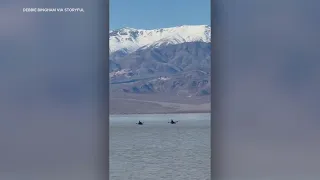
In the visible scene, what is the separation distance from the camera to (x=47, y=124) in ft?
8.61

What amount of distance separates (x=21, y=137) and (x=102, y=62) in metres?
0.72

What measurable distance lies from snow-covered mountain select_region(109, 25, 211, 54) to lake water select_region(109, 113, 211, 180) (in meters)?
0.56

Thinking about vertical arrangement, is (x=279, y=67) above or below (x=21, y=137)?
above

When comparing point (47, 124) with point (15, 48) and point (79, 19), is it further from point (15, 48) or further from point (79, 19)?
point (79, 19)

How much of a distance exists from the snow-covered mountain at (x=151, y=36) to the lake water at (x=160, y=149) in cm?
56

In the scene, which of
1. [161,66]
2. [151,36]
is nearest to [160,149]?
[161,66]

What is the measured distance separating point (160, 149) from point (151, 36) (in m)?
3.69

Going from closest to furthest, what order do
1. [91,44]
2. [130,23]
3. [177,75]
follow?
[91,44]
[130,23]
[177,75]

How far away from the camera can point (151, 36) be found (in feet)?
13.9

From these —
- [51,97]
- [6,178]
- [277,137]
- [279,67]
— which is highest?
[279,67]

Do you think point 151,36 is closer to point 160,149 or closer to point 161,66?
point 161,66

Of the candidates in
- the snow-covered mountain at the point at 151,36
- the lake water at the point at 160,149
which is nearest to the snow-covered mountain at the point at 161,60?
the snow-covered mountain at the point at 151,36

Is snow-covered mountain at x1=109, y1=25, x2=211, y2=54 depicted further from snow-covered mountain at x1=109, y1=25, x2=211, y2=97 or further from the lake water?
the lake water

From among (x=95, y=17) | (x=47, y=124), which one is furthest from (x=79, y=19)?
(x=47, y=124)
